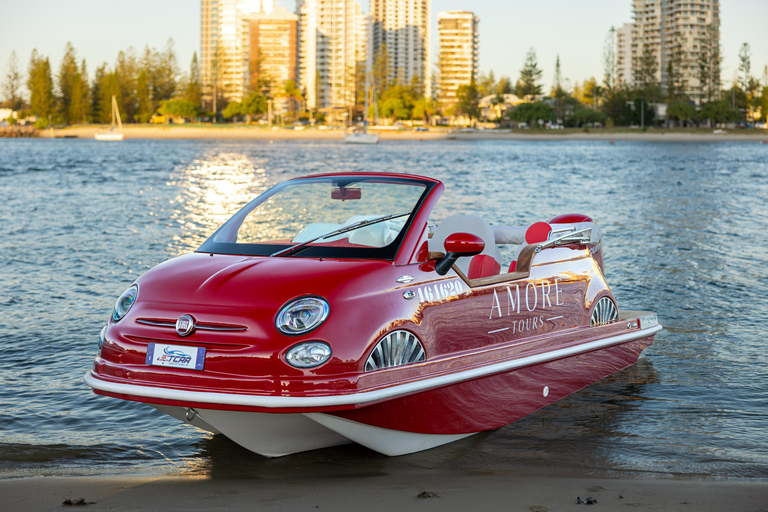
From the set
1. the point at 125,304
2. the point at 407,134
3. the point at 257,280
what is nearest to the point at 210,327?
the point at 257,280

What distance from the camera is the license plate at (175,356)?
13.5 feet

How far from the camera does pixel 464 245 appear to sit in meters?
4.68

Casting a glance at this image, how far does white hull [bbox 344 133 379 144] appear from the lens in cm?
11756

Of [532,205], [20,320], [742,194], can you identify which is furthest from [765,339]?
[742,194]

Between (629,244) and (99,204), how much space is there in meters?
17.3

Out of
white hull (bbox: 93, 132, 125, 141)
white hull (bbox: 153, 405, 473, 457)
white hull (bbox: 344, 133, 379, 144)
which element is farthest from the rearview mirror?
white hull (bbox: 93, 132, 125, 141)

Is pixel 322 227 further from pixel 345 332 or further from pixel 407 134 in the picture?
pixel 407 134

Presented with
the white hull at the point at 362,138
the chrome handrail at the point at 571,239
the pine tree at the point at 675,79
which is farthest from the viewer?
the pine tree at the point at 675,79

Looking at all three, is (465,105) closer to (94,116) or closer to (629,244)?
(94,116)

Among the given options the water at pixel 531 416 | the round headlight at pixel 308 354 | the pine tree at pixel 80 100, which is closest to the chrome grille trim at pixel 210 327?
the round headlight at pixel 308 354

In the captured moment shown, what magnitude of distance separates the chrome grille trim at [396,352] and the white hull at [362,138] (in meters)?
113

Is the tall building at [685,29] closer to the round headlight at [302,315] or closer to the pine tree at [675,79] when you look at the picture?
the pine tree at [675,79]

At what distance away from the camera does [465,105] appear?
17450 cm

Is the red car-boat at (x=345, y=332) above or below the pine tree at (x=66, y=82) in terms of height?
below
